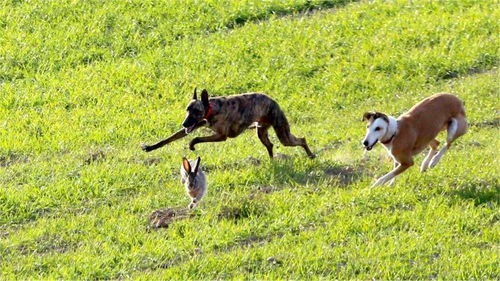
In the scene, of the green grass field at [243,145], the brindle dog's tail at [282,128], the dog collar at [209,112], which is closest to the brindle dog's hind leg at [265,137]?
the brindle dog's tail at [282,128]

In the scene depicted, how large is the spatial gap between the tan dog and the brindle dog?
5.40ft

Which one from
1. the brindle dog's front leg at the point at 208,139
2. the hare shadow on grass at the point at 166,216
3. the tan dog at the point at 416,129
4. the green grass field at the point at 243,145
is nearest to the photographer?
the green grass field at the point at 243,145

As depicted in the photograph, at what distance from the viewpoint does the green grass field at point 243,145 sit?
1338 centimetres

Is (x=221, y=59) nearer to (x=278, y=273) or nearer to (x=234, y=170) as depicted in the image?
(x=234, y=170)

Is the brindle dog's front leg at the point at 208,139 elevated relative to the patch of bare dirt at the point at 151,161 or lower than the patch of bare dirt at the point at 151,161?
elevated

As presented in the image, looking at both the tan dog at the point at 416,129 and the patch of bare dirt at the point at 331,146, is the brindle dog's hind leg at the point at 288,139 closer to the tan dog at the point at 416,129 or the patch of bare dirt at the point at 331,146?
the patch of bare dirt at the point at 331,146

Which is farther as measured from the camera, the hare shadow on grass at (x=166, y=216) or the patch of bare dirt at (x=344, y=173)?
the patch of bare dirt at (x=344, y=173)

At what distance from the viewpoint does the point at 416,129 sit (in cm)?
1560

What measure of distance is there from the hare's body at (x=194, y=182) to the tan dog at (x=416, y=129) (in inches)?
78.4

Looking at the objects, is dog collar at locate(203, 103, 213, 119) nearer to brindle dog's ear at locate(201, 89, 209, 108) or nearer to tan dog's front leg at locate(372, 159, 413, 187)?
brindle dog's ear at locate(201, 89, 209, 108)

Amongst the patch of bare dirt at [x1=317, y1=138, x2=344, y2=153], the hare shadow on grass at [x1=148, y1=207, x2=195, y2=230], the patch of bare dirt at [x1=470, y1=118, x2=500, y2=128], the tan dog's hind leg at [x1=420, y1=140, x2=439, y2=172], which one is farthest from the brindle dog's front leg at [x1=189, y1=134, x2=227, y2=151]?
the patch of bare dirt at [x1=470, y1=118, x2=500, y2=128]

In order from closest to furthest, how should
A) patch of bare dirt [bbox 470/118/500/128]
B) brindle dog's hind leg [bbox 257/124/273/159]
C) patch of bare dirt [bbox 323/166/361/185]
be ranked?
patch of bare dirt [bbox 323/166/361/185] < brindle dog's hind leg [bbox 257/124/273/159] < patch of bare dirt [bbox 470/118/500/128]

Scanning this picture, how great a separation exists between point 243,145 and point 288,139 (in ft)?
3.18

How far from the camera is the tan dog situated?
15227mm
